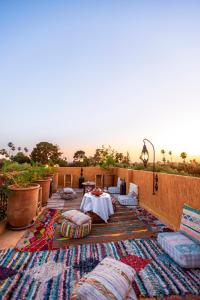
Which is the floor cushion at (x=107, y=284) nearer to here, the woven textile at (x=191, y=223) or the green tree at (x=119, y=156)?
the woven textile at (x=191, y=223)

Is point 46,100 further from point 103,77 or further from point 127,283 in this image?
point 127,283

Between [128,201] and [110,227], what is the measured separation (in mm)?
2433

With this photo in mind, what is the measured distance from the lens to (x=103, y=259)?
2420mm

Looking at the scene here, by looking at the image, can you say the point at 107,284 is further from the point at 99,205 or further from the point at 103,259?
the point at 99,205

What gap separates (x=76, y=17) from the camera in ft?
18.6

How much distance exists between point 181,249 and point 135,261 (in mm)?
792

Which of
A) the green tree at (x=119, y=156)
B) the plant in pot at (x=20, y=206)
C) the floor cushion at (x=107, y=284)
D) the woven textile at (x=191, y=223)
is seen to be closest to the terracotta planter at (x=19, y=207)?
the plant in pot at (x=20, y=206)

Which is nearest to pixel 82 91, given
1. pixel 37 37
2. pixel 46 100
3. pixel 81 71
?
pixel 81 71

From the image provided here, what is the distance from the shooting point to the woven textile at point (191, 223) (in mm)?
3254

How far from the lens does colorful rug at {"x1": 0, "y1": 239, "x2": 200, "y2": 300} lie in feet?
7.64

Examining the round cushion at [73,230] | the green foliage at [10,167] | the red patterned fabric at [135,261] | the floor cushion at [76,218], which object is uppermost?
the green foliage at [10,167]

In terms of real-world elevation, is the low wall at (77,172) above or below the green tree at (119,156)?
below

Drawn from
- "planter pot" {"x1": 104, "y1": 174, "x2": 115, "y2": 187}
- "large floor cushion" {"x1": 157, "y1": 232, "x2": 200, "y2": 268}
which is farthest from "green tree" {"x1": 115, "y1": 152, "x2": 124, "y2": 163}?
"large floor cushion" {"x1": 157, "y1": 232, "x2": 200, "y2": 268}

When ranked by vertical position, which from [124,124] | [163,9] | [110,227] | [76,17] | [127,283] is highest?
[76,17]
